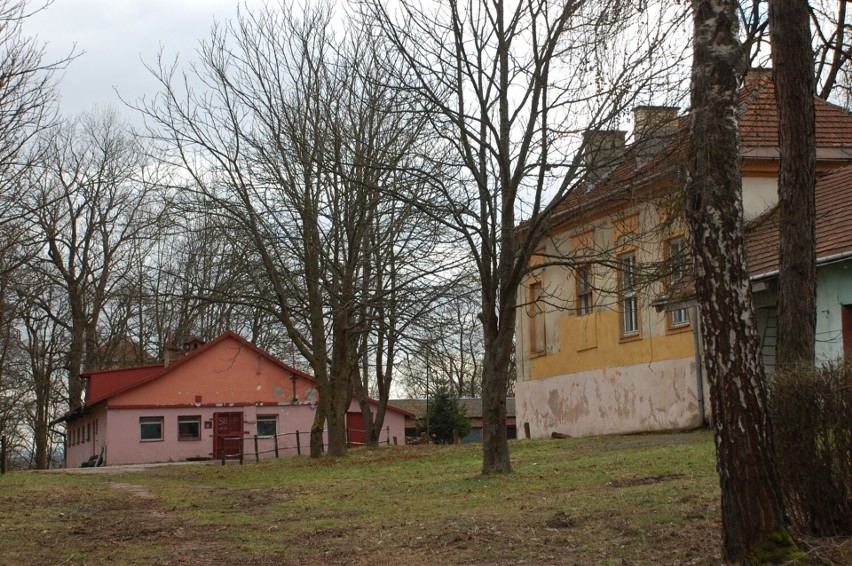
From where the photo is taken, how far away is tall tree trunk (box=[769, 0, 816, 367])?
9836 mm

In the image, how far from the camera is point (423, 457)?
73.9ft

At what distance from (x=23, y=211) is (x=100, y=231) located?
28516mm

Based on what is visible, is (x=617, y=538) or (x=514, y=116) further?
(x=514, y=116)

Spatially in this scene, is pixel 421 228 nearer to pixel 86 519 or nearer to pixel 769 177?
pixel 769 177

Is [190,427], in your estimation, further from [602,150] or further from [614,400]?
[602,150]

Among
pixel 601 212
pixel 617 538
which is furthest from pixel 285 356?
pixel 617 538

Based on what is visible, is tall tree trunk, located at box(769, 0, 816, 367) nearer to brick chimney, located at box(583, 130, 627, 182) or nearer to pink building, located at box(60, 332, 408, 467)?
brick chimney, located at box(583, 130, 627, 182)

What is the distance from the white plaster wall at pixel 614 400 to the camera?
2230cm

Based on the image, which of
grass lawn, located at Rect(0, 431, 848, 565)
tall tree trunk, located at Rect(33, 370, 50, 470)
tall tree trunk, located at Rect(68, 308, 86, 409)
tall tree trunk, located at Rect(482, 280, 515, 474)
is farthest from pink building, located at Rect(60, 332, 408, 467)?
tall tree trunk, located at Rect(482, 280, 515, 474)

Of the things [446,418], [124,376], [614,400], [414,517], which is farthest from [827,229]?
[124,376]

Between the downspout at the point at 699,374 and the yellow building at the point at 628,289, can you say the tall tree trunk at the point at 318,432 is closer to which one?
the yellow building at the point at 628,289

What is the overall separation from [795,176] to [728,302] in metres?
4.28

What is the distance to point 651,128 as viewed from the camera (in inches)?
499

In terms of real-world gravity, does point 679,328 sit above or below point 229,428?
above
